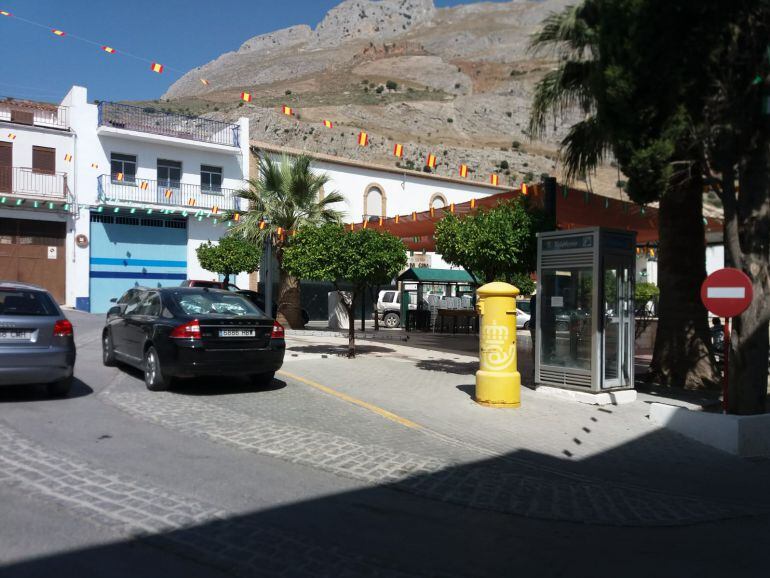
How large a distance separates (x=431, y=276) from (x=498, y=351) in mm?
16107

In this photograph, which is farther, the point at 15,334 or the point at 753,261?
the point at 15,334

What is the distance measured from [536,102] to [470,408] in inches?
235

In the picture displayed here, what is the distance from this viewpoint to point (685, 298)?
36.2 feet

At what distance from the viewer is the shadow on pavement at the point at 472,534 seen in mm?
3881

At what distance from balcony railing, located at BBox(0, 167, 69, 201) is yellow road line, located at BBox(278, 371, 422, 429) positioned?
2050 cm

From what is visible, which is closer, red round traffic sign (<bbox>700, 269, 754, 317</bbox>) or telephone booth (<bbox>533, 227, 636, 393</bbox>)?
red round traffic sign (<bbox>700, 269, 754, 317</bbox>)

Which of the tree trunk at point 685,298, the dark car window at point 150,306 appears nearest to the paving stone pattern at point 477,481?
the dark car window at point 150,306

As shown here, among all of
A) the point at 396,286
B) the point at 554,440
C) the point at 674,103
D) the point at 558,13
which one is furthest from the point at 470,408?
the point at 396,286

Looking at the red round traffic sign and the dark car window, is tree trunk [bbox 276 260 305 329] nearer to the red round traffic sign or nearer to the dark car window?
the dark car window

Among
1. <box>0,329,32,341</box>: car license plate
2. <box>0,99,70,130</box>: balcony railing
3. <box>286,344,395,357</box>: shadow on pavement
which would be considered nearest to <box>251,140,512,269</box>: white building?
<box>0,99,70,130</box>: balcony railing

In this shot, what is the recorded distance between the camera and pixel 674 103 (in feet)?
24.8

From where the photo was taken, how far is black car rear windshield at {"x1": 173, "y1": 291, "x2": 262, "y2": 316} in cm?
958

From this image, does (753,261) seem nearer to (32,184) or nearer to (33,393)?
(33,393)

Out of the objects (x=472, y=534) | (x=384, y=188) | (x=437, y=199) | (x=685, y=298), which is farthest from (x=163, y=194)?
(x=472, y=534)
